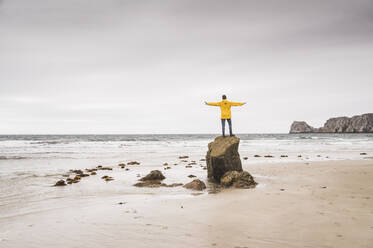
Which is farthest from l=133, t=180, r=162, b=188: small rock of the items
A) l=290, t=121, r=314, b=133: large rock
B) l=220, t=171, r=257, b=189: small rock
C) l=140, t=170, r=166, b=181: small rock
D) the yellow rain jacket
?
l=290, t=121, r=314, b=133: large rock

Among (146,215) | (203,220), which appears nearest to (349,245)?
(203,220)

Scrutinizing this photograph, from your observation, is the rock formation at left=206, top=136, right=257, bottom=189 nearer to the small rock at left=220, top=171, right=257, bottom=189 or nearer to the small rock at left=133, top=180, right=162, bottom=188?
the small rock at left=220, top=171, right=257, bottom=189

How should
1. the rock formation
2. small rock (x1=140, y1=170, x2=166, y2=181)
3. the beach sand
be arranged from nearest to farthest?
the beach sand, the rock formation, small rock (x1=140, y1=170, x2=166, y2=181)

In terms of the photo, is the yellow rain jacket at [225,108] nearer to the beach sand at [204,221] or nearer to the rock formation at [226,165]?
the rock formation at [226,165]

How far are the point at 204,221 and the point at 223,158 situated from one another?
490 centimetres

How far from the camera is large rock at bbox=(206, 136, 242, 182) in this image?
9695 mm

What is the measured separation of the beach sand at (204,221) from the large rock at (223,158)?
2.08 meters

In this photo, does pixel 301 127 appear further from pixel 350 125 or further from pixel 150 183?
pixel 150 183

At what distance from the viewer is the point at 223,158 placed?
9.64 metres

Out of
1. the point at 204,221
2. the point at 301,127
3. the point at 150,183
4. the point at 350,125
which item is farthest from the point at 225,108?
the point at 301,127

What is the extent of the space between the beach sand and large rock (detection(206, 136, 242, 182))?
2.08 m

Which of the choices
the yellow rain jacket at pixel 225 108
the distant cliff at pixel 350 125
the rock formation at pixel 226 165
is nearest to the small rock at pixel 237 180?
the rock formation at pixel 226 165

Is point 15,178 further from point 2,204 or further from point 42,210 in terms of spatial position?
point 42,210

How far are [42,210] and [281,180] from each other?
838 cm
